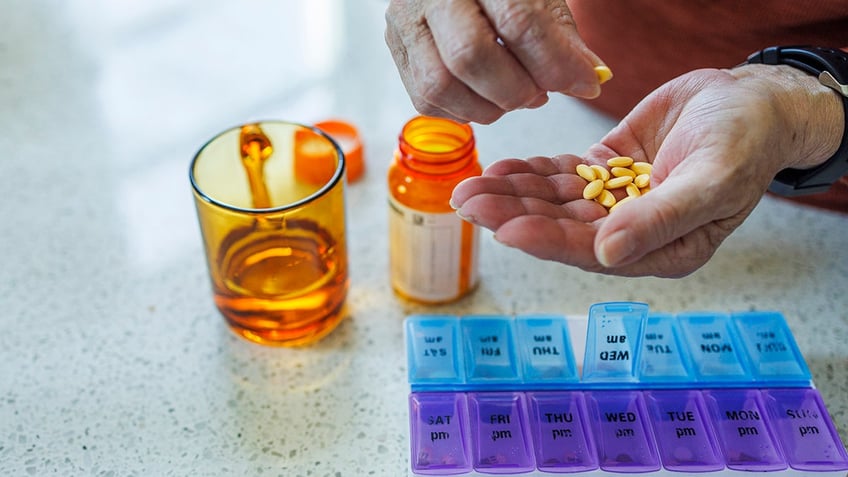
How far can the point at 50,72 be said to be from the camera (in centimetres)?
115

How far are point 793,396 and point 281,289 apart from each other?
0.46 m

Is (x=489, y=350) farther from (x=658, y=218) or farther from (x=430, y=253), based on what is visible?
(x=658, y=218)

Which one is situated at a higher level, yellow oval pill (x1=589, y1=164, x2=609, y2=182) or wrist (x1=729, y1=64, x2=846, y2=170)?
wrist (x1=729, y1=64, x2=846, y2=170)

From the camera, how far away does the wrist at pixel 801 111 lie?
70 centimetres

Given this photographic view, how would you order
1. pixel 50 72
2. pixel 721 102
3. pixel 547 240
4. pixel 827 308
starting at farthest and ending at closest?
pixel 50 72
pixel 827 308
pixel 721 102
pixel 547 240

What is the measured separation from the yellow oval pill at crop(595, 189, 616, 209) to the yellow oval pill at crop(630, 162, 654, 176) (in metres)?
0.06

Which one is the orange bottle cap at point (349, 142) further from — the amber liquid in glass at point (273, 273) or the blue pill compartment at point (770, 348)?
the blue pill compartment at point (770, 348)

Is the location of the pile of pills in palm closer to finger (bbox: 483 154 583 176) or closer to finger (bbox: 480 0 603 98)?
finger (bbox: 483 154 583 176)

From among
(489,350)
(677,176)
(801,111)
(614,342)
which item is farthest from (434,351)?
(801,111)

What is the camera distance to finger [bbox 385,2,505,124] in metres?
0.60

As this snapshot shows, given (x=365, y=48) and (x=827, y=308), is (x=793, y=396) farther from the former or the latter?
(x=365, y=48)

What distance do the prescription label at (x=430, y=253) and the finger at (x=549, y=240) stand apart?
175mm

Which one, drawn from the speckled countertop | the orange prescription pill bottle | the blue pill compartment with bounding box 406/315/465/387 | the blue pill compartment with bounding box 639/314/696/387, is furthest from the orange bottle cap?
the blue pill compartment with bounding box 639/314/696/387

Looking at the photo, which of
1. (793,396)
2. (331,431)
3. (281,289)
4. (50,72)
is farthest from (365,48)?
(793,396)
